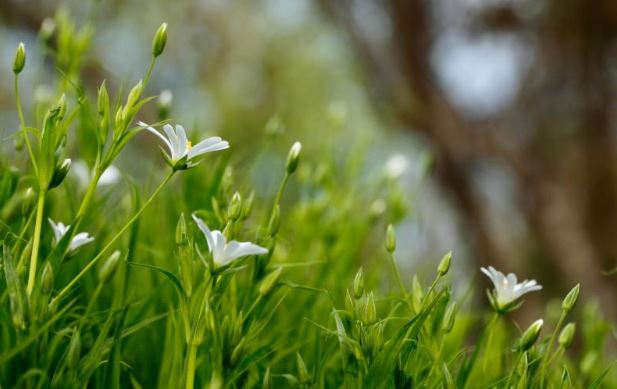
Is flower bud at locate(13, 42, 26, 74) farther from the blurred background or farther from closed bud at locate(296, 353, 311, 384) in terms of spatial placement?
the blurred background

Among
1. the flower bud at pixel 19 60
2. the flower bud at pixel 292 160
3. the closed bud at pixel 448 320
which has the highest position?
the flower bud at pixel 19 60

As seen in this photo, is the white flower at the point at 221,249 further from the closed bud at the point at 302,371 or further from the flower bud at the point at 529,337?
the flower bud at the point at 529,337

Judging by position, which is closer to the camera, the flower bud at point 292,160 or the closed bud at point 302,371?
the closed bud at point 302,371

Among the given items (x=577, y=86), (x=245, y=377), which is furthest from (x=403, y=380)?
(x=577, y=86)

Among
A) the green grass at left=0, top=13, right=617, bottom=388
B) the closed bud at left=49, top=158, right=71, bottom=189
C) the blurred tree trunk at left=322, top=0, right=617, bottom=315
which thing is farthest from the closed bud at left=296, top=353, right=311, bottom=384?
the blurred tree trunk at left=322, top=0, right=617, bottom=315

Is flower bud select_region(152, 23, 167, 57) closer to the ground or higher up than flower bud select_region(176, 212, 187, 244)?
higher up

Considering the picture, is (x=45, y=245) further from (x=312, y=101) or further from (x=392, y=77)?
(x=312, y=101)

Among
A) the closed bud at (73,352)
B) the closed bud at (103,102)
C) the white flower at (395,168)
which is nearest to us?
the closed bud at (73,352)

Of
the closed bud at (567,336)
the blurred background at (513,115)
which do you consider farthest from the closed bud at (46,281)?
the blurred background at (513,115)
